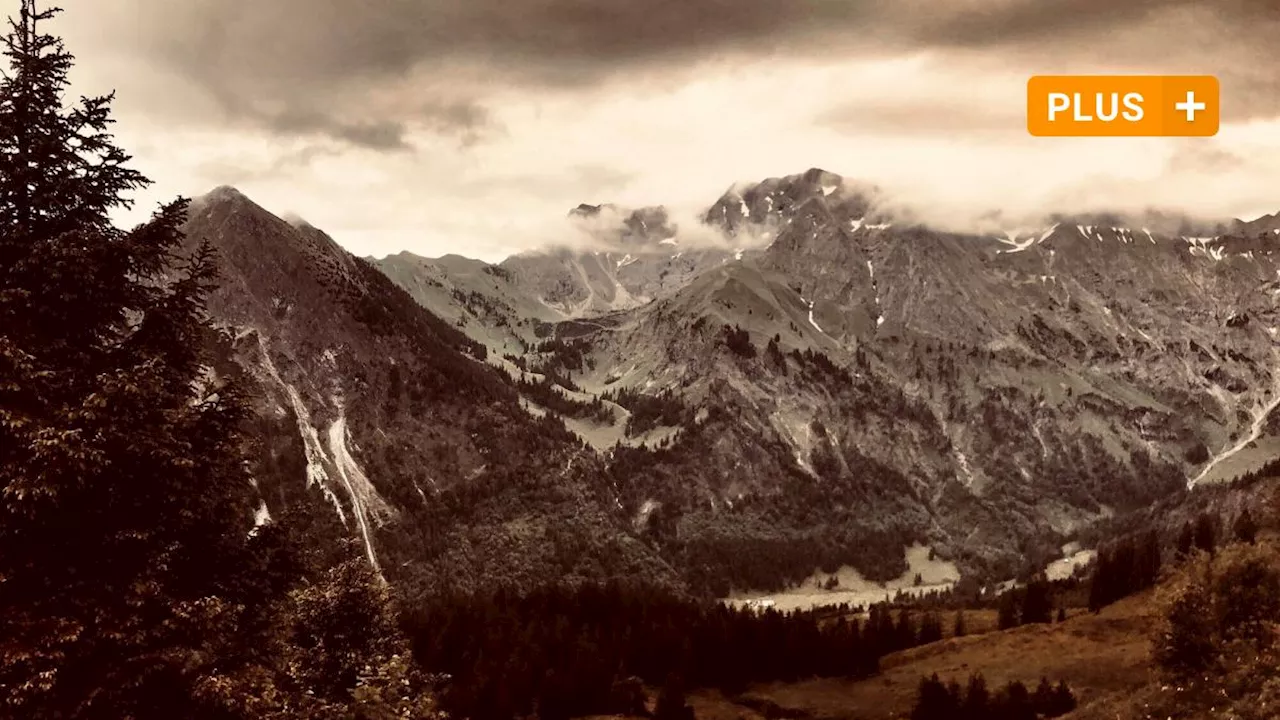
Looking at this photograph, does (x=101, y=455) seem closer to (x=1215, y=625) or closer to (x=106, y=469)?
(x=106, y=469)

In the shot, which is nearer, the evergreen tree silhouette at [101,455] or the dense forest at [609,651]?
the evergreen tree silhouette at [101,455]

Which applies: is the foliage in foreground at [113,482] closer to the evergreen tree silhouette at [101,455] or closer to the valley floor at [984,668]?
the evergreen tree silhouette at [101,455]

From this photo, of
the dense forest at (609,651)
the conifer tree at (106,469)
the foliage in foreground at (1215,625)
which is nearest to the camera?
the conifer tree at (106,469)

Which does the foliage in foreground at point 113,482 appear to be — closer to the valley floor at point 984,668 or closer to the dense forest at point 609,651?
the dense forest at point 609,651

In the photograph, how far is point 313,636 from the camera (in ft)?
137

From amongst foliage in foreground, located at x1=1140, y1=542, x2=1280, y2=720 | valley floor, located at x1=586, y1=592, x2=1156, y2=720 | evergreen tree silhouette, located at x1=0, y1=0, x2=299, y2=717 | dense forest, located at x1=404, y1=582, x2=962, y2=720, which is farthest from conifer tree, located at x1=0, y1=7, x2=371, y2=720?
valley floor, located at x1=586, y1=592, x2=1156, y2=720

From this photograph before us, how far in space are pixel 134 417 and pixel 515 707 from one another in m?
94.2

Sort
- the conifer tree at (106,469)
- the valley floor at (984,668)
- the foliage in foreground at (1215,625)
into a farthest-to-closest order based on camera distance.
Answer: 1. the valley floor at (984,668)
2. the foliage in foreground at (1215,625)
3. the conifer tree at (106,469)

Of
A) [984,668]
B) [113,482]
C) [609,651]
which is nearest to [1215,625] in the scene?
[113,482]

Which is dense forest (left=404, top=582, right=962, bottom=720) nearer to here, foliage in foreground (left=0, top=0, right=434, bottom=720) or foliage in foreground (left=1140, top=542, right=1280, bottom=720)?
foliage in foreground (left=1140, top=542, right=1280, bottom=720)

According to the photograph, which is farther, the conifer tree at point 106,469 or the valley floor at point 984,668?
the valley floor at point 984,668

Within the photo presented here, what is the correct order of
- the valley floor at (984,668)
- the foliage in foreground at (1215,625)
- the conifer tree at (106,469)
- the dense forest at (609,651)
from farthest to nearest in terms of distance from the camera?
the dense forest at (609,651) < the valley floor at (984,668) < the foliage in foreground at (1215,625) < the conifer tree at (106,469)

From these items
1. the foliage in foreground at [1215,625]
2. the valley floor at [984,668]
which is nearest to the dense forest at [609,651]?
the valley floor at [984,668]

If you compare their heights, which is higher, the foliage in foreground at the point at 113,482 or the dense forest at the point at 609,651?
the foliage in foreground at the point at 113,482
